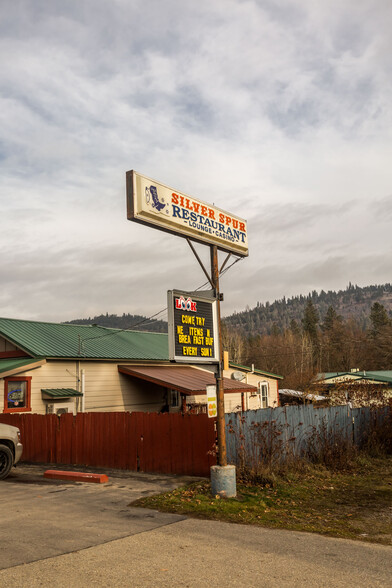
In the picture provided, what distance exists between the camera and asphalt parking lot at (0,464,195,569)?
6961mm

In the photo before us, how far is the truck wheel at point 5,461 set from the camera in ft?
42.2

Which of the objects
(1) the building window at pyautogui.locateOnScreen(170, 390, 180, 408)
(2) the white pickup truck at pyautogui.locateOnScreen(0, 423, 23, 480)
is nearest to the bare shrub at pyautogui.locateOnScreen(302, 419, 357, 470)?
(2) the white pickup truck at pyautogui.locateOnScreen(0, 423, 23, 480)

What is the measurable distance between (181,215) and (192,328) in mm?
2877

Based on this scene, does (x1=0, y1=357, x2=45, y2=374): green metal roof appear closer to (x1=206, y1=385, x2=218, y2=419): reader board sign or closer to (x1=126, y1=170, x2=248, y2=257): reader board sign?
(x1=126, y1=170, x2=248, y2=257): reader board sign

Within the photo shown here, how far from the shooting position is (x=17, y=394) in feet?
58.5

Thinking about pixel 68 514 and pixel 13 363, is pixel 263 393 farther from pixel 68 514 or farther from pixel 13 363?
pixel 68 514

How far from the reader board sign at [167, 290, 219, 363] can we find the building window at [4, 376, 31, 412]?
31.9 feet

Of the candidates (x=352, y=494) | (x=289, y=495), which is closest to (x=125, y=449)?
(x=289, y=495)

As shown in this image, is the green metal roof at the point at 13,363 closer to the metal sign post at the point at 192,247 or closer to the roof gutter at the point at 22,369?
the roof gutter at the point at 22,369

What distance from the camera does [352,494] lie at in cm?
1141

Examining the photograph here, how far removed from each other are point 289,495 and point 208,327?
4.14 m

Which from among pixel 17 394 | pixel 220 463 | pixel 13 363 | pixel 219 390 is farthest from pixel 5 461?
pixel 219 390

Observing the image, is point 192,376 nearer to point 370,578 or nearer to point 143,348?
point 143,348

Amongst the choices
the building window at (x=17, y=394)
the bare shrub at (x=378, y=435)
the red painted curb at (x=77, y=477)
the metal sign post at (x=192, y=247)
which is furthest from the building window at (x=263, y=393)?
the metal sign post at (x=192, y=247)
